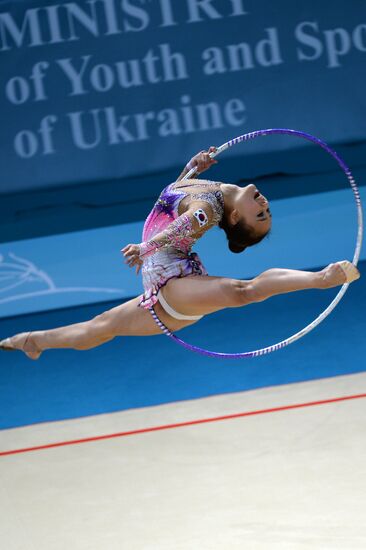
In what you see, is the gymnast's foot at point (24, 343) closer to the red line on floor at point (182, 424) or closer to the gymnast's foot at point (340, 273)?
the red line on floor at point (182, 424)

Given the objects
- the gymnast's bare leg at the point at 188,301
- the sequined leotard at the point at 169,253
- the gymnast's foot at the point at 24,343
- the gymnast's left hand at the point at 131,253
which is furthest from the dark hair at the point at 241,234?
the gymnast's foot at the point at 24,343

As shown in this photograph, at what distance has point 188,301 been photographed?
13.4 ft

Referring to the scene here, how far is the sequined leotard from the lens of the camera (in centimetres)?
421

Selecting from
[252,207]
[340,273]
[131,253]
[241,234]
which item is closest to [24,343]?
[131,253]

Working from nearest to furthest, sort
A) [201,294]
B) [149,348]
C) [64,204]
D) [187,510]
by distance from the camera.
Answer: [201,294]
[187,510]
[149,348]
[64,204]

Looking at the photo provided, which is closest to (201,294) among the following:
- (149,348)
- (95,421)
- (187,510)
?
(187,510)

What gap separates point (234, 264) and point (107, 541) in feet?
11.4

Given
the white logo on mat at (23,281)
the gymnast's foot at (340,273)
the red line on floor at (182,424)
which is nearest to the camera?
Answer: the gymnast's foot at (340,273)

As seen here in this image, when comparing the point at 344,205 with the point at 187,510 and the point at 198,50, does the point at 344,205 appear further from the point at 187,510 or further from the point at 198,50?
the point at 187,510

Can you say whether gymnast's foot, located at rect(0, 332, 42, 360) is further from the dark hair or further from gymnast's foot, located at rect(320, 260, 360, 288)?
gymnast's foot, located at rect(320, 260, 360, 288)

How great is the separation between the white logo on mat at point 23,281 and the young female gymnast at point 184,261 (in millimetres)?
2722

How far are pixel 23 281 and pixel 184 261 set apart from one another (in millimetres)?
3183

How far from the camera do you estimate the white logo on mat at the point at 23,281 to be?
716cm

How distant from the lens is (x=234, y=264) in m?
7.38
